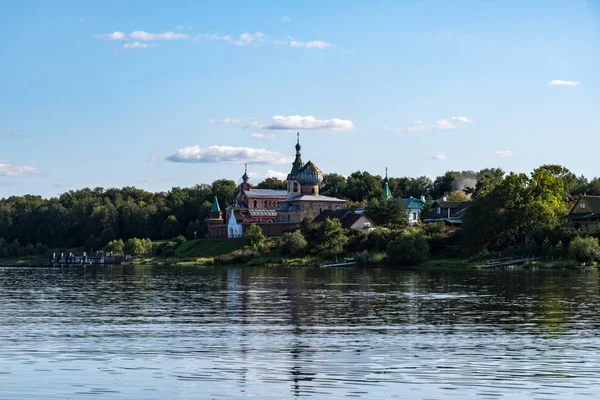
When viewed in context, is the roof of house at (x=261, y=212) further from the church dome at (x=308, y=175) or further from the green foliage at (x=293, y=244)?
the green foliage at (x=293, y=244)

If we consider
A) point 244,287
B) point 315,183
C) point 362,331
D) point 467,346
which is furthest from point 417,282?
point 315,183

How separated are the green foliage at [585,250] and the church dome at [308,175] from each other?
73.1 meters

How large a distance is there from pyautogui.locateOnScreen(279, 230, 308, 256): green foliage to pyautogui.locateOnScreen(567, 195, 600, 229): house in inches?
1259

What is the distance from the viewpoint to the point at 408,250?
310ft

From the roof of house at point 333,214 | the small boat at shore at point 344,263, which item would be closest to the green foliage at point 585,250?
the small boat at shore at point 344,263

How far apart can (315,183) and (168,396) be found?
435 ft

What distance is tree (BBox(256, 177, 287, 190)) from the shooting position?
186625 millimetres

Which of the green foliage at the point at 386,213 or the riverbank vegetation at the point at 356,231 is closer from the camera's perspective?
the riverbank vegetation at the point at 356,231

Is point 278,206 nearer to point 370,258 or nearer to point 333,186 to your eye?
point 333,186

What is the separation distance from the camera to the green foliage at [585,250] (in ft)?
266

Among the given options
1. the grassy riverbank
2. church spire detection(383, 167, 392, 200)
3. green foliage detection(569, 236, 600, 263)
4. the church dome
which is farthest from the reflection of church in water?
green foliage detection(569, 236, 600, 263)

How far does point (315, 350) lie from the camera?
2659cm

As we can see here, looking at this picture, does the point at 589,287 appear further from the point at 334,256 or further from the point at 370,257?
the point at 334,256

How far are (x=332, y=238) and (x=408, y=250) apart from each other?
18.1m
